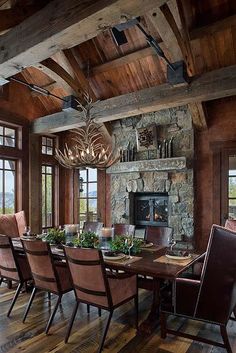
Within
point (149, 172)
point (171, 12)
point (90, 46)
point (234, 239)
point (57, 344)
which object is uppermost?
point (90, 46)

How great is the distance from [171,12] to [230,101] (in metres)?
2.32

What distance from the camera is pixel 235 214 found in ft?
17.0

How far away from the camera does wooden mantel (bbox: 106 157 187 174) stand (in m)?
5.33

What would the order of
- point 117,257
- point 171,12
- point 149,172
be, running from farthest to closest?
point 149,172
point 171,12
point 117,257

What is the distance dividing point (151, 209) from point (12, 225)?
2.96 m

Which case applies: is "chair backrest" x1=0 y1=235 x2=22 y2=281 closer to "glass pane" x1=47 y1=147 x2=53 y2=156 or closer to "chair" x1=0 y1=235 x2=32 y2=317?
"chair" x1=0 y1=235 x2=32 y2=317

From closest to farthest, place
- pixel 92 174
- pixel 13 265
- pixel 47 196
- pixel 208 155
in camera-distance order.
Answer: pixel 13 265 → pixel 208 155 → pixel 92 174 → pixel 47 196

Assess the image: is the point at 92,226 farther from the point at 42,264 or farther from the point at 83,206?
the point at 83,206

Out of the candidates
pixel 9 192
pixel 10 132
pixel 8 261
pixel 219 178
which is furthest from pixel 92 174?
pixel 8 261

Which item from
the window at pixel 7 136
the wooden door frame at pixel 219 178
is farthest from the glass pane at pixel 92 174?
the wooden door frame at pixel 219 178

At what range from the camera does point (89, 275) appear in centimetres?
249

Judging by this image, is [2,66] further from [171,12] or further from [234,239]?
[234,239]

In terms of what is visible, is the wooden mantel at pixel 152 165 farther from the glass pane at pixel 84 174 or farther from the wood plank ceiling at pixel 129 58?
the wood plank ceiling at pixel 129 58

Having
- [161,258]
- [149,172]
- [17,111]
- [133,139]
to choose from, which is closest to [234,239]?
[161,258]
